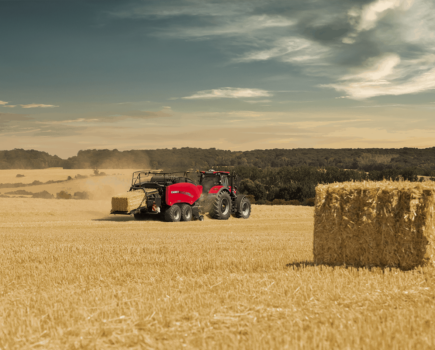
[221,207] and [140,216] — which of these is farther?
[221,207]

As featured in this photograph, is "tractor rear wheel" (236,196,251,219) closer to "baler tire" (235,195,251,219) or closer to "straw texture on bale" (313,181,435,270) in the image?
"baler tire" (235,195,251,219)

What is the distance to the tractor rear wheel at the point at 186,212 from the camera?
2281 centimetres

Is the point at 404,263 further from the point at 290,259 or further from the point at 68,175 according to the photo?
the point at 68,175

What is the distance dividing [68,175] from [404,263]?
162 feet

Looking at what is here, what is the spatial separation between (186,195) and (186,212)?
3.00 feet

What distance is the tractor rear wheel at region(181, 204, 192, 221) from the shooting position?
74.8ft

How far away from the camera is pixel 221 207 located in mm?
24000

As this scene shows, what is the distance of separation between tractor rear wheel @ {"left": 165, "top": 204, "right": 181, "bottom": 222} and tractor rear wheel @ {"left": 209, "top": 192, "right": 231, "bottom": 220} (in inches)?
79.9

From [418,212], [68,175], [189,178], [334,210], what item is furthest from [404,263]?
[68,175]

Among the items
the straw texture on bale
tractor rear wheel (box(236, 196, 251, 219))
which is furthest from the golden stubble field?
tractor rear wheel (box(236, 196, 251, 219))

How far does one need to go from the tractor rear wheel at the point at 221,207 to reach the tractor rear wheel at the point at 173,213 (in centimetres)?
203

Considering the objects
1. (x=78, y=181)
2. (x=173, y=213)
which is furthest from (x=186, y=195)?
(x=78, y=181)

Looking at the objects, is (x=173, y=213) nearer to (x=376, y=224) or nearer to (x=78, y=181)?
(x=376, y=224)

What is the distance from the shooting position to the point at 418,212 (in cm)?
809
